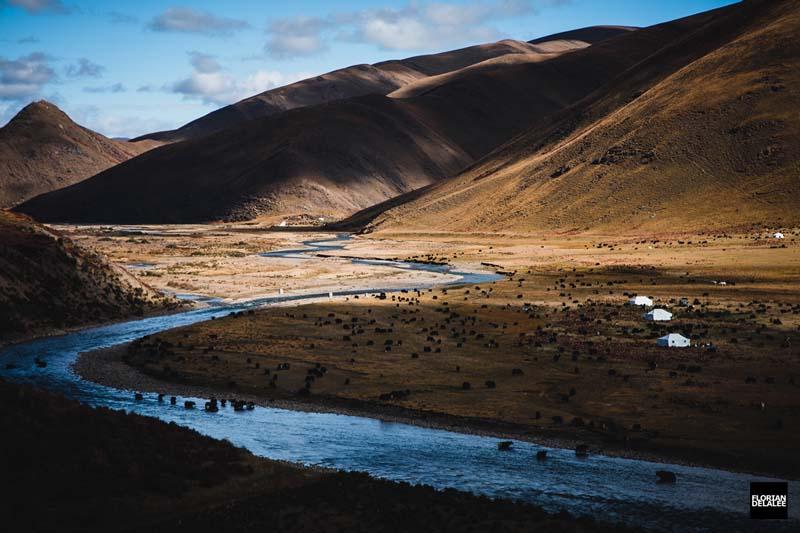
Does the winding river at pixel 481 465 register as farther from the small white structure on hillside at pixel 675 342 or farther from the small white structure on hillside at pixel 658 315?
the small white structure on hillside at pixel 658 315

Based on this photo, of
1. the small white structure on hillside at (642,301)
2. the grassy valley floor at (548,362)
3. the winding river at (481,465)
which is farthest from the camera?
the small white structure on hillside at (642,301)

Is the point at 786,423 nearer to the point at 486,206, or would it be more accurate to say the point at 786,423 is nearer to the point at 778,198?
the point at 778,198

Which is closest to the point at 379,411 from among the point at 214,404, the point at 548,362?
the point at 214,404

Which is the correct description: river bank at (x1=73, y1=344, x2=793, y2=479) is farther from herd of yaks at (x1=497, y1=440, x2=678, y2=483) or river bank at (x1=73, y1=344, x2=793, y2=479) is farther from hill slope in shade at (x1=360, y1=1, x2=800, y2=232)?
hill slope in shade at (x1=360, y1=1, x2=800, y2=232)

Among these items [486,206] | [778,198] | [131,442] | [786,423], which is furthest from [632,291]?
[486,206]

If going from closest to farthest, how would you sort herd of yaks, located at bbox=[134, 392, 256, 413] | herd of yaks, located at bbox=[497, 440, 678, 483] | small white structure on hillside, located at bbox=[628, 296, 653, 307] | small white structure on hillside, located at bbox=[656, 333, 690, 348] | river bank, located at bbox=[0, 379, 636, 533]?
1. river bank, located at bbox=[0, 379, 636, 533]
2. herd of yaks, located at bbox=[497, 440, 678, 483]
3. herd of yaks, located at bbox=[134, 392, 256, 413]
4. small white structure on hillside, located at bbox=[656, 333, 690, 348]
5. small white structure on hillside, located at bbox=[628, 296, 653, 307]

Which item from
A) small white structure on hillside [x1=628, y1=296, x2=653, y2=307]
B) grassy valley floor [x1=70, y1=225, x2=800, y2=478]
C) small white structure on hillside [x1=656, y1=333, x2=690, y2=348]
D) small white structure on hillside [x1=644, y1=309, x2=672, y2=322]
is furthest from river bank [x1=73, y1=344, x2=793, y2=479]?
small white structure on hillside [x1=628, y1=296, x2=653, y2=307]

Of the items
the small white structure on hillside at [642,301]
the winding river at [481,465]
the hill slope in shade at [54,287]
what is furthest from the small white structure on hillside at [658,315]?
the hill slope in shade at [54,287]
